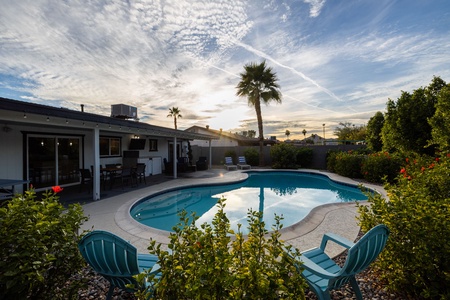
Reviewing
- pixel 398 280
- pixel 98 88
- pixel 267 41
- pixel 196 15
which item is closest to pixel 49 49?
pixel 98 88

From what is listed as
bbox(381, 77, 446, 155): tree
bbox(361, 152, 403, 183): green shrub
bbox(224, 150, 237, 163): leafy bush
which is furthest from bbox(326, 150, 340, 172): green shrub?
bbox(224, 150, 237, 163): leafy bush

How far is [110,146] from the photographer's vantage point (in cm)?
1177

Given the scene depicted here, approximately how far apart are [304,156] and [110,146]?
606 inches

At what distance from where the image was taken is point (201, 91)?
13672 millimetres

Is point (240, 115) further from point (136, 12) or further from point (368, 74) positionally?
point (136, 12)

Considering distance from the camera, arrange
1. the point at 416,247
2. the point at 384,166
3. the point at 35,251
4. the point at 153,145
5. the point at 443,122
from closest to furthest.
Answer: the point at 35,251
the point at 416,247
the point at 443,122
the point at 384,166
the point at 153,145

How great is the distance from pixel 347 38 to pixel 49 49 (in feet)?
39.8

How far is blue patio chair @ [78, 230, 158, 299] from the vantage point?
214 cm

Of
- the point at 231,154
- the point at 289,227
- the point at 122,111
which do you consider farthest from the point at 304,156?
the point at 122,111

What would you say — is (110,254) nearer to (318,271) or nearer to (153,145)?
(318,271)

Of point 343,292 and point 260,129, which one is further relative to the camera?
point 260,129

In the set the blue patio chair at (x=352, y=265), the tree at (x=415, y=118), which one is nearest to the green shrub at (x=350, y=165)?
the tree at (x=415, y=118)

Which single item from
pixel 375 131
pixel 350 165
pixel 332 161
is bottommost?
pixel 350 165

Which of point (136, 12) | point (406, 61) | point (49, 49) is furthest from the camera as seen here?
point (406, 61)
